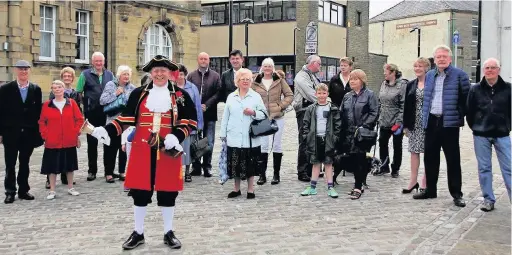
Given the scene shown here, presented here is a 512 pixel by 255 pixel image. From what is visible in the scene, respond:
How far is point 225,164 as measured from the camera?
8.58m

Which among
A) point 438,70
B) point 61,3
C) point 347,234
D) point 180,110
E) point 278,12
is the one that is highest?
point 278,12

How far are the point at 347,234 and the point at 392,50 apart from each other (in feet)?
181

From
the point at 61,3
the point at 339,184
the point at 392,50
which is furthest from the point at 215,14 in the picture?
the point at 339,184

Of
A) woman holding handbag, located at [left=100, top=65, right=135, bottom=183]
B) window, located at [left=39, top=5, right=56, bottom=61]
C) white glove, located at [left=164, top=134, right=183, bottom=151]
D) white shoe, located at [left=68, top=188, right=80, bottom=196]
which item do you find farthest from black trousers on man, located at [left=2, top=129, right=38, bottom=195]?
window, located at [left=39, top=5, right=56, bottom=61]

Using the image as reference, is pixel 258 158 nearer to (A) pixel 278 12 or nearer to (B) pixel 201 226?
(B) pixel 201 226

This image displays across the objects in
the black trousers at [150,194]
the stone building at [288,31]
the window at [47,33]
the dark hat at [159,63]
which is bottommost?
the black trousers at [150,194]

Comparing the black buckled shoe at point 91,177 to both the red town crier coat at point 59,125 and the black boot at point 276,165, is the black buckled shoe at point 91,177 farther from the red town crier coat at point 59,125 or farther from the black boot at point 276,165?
the black boot at point 276,165

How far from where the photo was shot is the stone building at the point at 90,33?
21.4 metres

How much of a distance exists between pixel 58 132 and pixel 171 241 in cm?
359

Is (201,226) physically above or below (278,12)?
below

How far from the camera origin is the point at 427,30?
5544cm

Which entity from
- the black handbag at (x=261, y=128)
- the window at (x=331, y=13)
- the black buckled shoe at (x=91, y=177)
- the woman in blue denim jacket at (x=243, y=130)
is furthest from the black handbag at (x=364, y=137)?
the window at (x=331, y=13)

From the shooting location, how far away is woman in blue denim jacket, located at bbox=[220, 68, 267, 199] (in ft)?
27.3

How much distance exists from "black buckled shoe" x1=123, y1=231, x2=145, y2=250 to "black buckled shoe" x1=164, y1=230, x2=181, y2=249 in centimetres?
25
